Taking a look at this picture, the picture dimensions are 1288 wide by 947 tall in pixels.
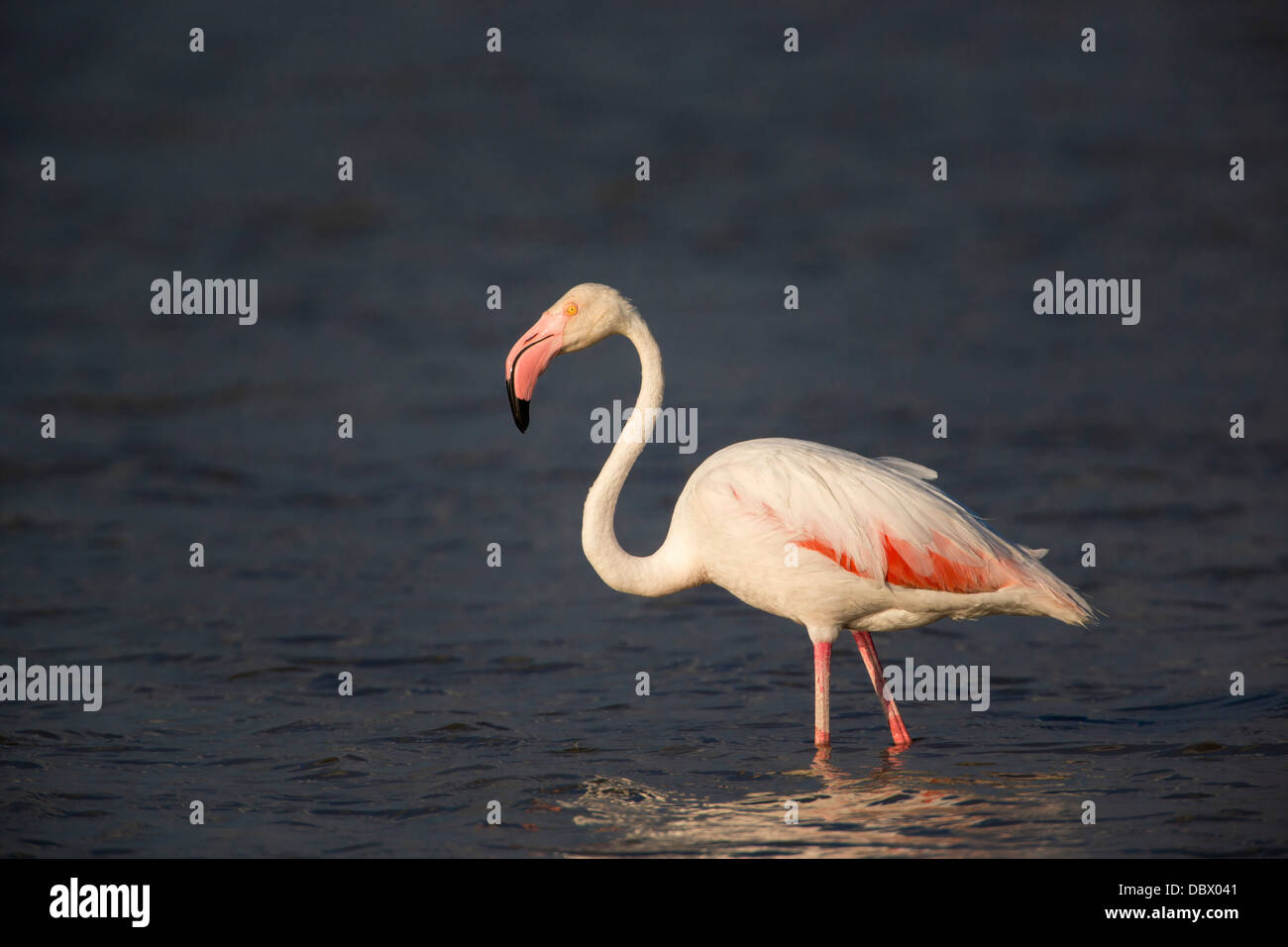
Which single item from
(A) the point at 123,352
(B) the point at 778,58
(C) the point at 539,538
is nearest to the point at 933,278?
(B) the point at 778,58

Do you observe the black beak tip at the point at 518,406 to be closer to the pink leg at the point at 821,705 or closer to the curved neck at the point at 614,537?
the curved neck at the point at 614,537

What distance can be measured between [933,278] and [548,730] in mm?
10165

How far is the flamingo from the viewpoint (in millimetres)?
6320

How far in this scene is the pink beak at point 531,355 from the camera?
6.58 meters

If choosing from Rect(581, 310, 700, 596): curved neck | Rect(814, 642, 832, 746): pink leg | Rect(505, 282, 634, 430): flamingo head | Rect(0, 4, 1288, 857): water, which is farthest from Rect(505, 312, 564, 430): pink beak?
Rect(814, 642, 832, 746): pink leg

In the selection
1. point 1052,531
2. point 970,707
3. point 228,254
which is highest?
point 228,254

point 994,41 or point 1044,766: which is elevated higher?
point 994,41

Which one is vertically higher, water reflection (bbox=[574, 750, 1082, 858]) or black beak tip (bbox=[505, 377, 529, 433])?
black beak tip (bbox=[505, 377, 529, 433])

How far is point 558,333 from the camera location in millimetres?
6641

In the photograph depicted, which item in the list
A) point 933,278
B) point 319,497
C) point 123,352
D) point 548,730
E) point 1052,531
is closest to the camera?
point 548,730

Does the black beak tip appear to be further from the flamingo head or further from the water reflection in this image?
the water reflection

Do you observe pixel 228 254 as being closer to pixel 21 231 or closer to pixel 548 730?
pixel 21 231

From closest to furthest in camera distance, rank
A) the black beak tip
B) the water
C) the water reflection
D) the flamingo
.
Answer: the water reflection
the water
the flamingo
the black beak tip
